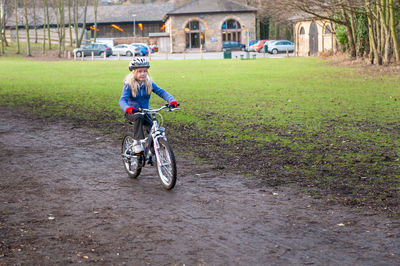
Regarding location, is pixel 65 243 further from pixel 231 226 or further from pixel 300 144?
pixel 300 144

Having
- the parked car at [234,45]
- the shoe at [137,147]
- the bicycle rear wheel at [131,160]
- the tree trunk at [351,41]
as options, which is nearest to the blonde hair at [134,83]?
the shoe at [137,147]

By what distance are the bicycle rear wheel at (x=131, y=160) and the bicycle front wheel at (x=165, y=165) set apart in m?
0.50

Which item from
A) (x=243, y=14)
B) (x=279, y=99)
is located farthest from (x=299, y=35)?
(x=279, y=99)

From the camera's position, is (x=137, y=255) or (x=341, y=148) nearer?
(x=137, y=255)

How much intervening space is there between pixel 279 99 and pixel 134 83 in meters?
10.3

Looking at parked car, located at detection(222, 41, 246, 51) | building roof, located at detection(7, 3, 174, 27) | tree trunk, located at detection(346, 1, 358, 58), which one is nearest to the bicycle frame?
tree trunk, located at detection(346, 1, 358, 58)

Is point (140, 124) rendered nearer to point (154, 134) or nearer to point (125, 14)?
point (154, 134)

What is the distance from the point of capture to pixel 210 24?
75375 millimetres

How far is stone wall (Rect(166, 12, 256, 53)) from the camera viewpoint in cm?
7506

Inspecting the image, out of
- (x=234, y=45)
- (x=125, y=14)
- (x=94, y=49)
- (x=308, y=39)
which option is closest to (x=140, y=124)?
(x=308, y=39)

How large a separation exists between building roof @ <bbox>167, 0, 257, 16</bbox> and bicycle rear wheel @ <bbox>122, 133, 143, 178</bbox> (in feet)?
222

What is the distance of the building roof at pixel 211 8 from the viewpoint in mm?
74125

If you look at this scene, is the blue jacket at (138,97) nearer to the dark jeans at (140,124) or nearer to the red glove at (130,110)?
the dark jeans at (140,124)

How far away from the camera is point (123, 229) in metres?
5.61
